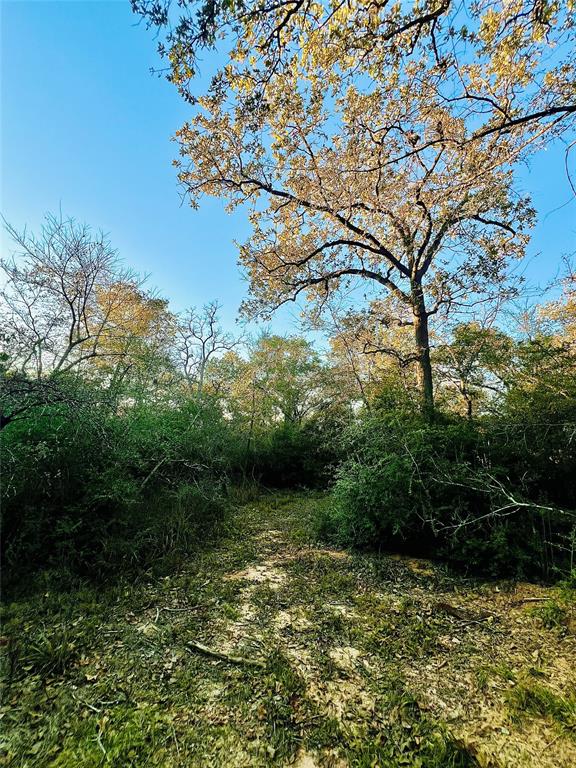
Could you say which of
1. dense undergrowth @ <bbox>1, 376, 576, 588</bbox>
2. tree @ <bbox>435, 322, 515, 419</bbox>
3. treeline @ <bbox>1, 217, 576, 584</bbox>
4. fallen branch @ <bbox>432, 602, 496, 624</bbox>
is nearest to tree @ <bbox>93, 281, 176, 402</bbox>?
treeline @ <bbox>1, 217, 576, 584</bbox>

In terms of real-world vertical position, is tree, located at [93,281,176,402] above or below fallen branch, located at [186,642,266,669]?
above

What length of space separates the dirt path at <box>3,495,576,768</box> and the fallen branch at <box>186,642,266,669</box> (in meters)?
0.01

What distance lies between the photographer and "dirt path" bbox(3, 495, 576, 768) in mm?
1430

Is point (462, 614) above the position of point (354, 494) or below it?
below

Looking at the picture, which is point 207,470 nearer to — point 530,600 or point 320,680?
point 320,680

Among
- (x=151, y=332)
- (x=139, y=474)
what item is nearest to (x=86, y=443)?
(x=139, y=474)

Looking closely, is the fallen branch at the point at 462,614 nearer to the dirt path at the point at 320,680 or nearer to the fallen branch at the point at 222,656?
the dirt path at the point at 320,680

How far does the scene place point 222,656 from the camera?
2.04m

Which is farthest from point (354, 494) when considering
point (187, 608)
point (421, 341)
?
point (421, 341)

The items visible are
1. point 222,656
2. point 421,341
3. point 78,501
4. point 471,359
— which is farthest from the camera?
point 471,359

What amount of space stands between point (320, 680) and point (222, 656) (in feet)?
2.17

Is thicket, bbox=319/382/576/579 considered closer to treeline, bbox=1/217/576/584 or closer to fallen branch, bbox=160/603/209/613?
treeline, bbox=1/217/576/584

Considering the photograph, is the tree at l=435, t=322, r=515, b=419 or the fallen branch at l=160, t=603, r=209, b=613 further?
the tree at l=435, t=322, r=515, b=419

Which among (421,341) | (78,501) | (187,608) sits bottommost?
(187,608)
